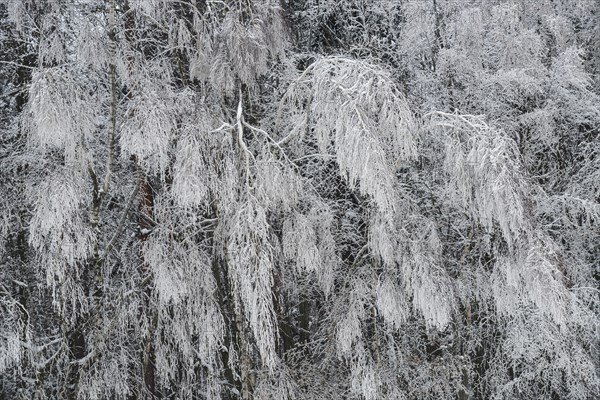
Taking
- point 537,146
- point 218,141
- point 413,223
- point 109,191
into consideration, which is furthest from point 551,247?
point 109,191

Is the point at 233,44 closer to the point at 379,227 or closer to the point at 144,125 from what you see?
the point at 144,125

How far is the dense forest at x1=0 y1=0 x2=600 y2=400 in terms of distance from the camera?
503 cm

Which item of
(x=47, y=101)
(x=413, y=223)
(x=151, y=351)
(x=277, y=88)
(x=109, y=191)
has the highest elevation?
(x=47, y=101)

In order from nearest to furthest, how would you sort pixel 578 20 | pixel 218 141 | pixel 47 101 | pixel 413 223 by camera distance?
pixel 47 101
pixel 218 141
pixel 413 223
pixel 578 20

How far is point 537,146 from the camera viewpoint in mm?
7281

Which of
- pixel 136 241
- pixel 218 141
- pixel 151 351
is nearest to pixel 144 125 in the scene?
pixel 218 141

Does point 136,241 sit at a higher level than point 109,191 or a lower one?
lower

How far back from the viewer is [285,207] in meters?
5.12

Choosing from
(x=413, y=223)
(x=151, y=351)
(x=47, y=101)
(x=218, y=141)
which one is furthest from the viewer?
(x=413, y=223)

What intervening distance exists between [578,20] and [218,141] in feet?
18.4

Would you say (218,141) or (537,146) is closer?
(218,141)

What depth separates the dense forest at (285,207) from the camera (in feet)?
16.5

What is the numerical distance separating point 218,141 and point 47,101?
137cm

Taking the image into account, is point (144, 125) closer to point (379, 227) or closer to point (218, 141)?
point (218, 141)
